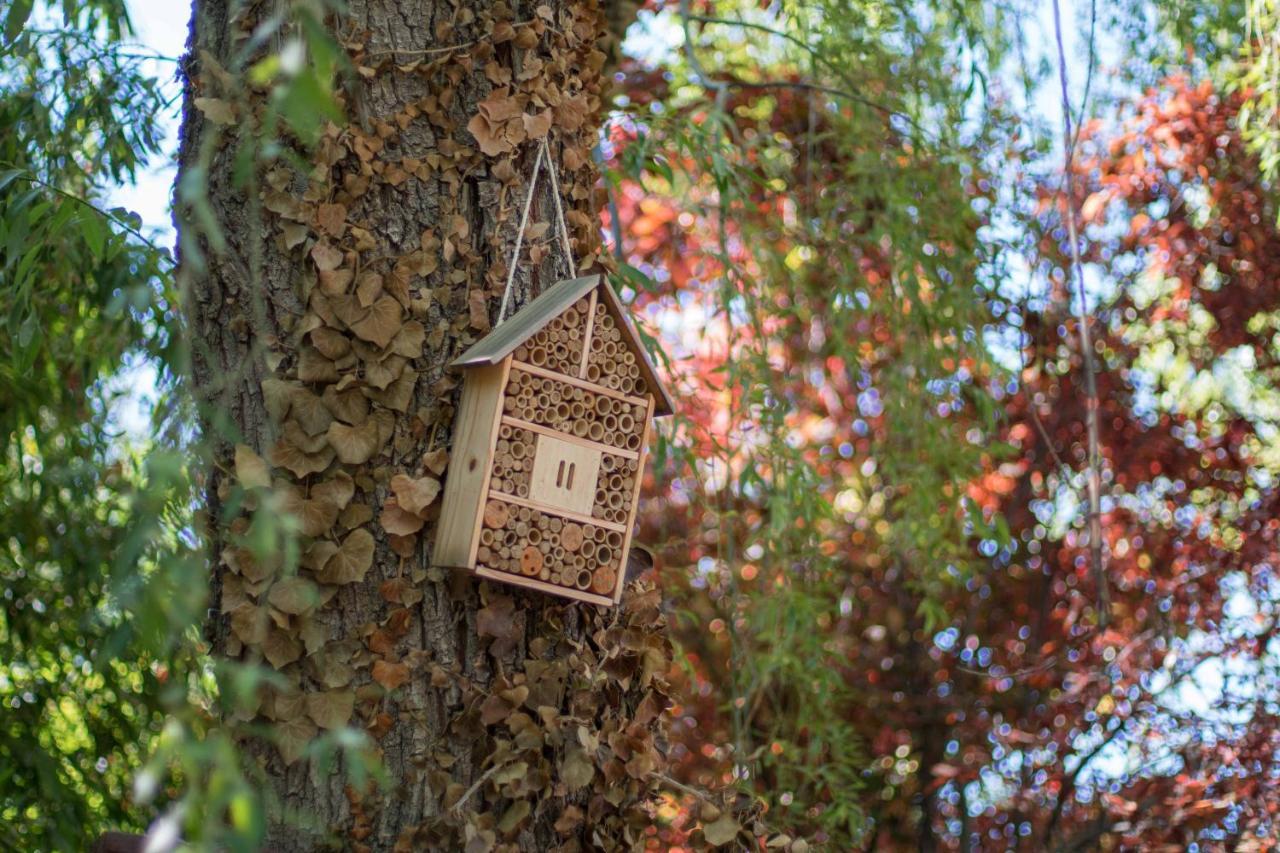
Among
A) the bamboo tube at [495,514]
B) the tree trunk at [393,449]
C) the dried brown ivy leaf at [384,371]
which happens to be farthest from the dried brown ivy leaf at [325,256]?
the bamboo tube at [495,514]

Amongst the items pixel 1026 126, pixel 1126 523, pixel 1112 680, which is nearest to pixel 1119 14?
pixel 1026 126

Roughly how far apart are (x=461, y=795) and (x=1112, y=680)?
2473 mm

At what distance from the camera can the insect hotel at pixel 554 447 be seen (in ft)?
4.76

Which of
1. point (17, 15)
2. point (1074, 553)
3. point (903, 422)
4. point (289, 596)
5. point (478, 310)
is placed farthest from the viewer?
point (1074, 553)

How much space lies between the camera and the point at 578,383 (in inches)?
60.0

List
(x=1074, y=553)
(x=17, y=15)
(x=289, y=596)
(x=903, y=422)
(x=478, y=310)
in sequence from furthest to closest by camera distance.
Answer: (x=1074, y=553), (x=903, y=422), (x=478, y=310), (x=289, y=596), (x=17, y=15)

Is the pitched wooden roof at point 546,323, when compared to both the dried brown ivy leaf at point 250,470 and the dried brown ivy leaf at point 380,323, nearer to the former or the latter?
the dried brown ivy leaf at point 380,323

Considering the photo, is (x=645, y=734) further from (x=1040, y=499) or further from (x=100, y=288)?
(x=1040, y=499)

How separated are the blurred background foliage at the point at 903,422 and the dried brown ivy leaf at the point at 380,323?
0.85 metres

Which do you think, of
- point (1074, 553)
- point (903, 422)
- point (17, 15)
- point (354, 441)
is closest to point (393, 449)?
point (354, 441)

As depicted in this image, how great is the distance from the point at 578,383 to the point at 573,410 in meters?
0.03

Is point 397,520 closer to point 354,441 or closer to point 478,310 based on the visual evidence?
point 354,441

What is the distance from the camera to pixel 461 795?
147 cm

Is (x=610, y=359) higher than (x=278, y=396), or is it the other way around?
(x=610, y=359)
